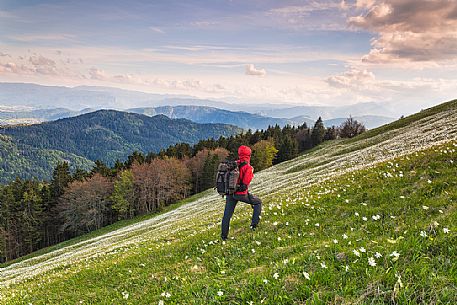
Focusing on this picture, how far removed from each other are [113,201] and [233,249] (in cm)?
8439

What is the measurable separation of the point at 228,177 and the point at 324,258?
4.85m

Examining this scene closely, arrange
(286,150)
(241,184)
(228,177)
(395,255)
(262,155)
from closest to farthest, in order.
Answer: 1. (395,255)
2. (228,177)
3. (241,184)
4. (262,155)
5. (286,150)

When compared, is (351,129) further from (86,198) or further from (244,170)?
(244,170)

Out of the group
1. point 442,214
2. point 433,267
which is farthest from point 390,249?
point 442,214

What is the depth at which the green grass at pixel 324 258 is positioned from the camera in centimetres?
552

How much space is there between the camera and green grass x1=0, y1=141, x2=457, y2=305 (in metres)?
5.52

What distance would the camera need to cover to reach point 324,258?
23.0 feet

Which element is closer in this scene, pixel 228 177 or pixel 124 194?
pixel 228 177

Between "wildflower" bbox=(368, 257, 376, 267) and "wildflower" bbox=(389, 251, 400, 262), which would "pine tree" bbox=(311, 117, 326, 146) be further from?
"wildflower" bbox=(368, 257, 376, 267)

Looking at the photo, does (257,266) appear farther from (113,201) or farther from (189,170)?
(189,170)

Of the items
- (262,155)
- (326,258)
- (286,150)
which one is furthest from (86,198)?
(326,258)

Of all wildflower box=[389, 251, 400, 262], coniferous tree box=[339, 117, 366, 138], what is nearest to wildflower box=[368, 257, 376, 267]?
wildflower box=[389, 251, 400, 262]

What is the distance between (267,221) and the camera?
12.9 metres

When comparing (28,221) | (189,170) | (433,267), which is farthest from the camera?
(189,170)
